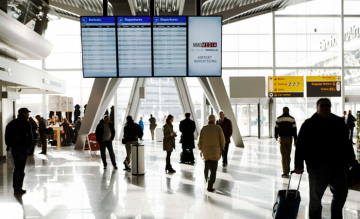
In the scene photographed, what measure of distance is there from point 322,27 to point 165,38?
69.3ft

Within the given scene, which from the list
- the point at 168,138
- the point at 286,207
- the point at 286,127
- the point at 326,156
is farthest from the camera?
the point at 168,138

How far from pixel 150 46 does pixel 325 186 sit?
502 centimetres

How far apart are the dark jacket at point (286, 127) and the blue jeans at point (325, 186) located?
13.0ft

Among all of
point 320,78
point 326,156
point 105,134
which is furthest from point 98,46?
point 320,78

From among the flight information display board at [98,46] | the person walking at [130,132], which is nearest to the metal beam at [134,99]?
the person walking at [130,132]

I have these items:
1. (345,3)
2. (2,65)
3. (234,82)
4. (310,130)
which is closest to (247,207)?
(310,130)

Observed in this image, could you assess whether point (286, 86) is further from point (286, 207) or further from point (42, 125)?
point (286, 207)

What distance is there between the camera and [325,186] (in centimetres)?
366

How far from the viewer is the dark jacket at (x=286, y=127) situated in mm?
7645

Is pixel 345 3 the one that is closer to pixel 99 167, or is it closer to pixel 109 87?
pixel 109 87

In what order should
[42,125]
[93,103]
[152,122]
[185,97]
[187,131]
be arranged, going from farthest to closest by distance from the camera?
[185,97]
[152,122]
[93,103]
[42,125]
[187,131]

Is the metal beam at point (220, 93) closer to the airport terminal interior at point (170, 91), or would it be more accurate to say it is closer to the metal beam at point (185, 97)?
the airport terminal interior at point (170, 91)

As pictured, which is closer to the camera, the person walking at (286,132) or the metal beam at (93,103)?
the person walking at (286,132)

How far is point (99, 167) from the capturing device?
31.9 feet
